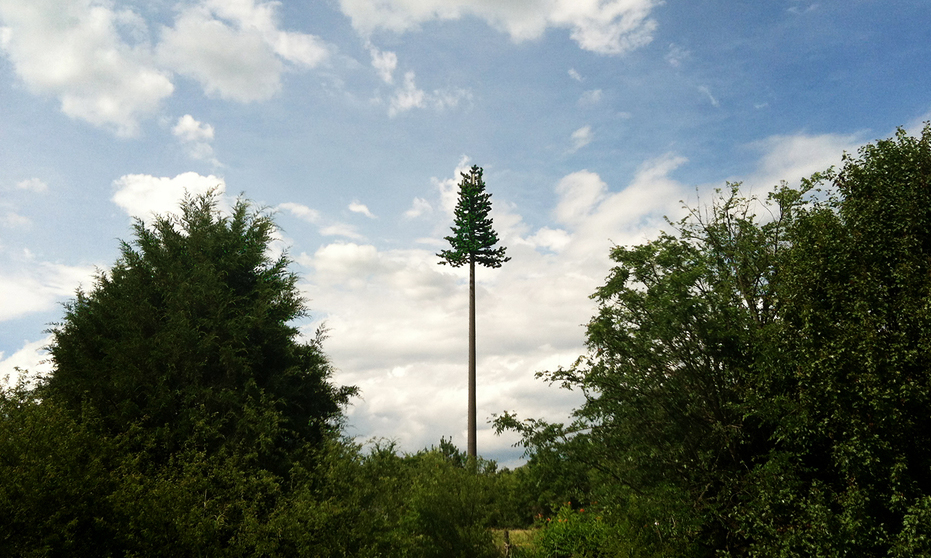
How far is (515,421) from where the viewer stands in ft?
65.8

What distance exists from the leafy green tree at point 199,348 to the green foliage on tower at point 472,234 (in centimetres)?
1759

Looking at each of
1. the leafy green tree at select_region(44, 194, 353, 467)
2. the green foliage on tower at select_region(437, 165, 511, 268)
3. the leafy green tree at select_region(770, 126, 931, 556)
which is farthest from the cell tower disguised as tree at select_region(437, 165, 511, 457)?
the leafy green tree at select_region(770, 126, 931, 556)

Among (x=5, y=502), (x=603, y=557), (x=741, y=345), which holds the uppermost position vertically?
(x=741, y=345)

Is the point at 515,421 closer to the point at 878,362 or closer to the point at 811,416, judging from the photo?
the point at 811,416

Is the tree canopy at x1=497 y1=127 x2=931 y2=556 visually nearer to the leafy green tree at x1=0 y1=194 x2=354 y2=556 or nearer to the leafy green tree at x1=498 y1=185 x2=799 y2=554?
the leafy green tree at x1=498 y1=185 x2=799 y2=554

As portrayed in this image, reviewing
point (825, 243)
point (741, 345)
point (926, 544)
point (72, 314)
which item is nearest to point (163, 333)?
point (72, 314)

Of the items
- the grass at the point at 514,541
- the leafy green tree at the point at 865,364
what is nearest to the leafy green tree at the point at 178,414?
the grass at the point at 514,541

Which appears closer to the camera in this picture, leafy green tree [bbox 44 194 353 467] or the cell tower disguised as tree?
leafy green tree [bbox 44 194 353 467]

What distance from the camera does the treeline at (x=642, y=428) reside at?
14.2 m

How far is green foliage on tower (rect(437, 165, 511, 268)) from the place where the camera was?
45.5 meters

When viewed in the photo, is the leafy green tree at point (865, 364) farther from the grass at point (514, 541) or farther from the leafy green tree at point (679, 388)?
the grass at point (514, 541)

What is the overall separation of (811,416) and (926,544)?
11.0 feet

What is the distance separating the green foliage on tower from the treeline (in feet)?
70.1

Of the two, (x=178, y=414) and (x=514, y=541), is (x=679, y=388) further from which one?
(x=178, y=414)
